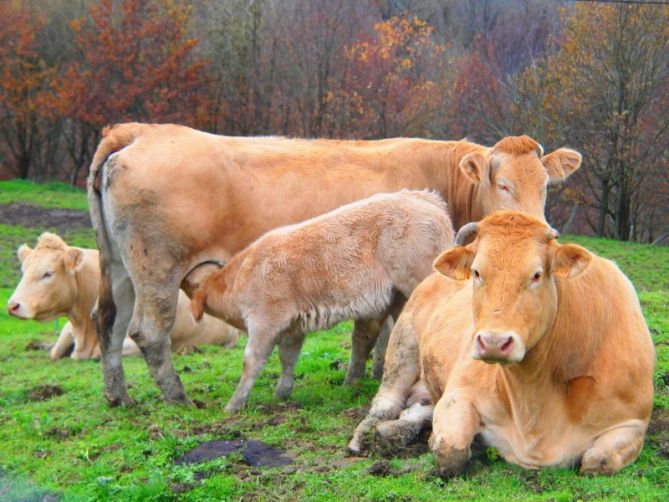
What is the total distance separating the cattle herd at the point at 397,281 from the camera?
18.2 ft

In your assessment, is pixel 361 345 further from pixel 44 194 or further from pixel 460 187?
pixel 44 194

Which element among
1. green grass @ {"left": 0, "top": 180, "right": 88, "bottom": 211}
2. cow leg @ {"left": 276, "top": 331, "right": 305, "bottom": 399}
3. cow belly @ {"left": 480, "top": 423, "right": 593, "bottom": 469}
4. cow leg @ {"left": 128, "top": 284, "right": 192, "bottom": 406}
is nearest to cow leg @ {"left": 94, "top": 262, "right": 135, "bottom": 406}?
cow leg @ {"left": 128, "top": 284, "right": 192, "bottom": 406}

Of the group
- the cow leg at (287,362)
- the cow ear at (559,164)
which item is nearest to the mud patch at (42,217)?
the cow leg at (287,362)

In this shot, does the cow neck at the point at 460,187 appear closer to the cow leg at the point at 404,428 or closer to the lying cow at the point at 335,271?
the lying cow at the point at 335,271

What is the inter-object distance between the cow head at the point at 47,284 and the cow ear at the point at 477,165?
20.1 feet

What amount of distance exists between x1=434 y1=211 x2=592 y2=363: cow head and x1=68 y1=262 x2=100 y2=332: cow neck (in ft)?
27.6

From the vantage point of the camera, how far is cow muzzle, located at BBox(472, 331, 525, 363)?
5.06 m

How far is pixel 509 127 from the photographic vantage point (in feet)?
114

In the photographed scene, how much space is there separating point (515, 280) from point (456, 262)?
→ 59 cm

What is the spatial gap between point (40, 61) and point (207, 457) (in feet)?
126

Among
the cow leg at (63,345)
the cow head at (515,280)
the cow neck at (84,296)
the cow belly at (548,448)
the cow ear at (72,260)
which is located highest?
the cow head at (515,280)

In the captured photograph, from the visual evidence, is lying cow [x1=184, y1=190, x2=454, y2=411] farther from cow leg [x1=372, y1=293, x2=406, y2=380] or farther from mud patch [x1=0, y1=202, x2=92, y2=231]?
mud patch [x1=0, y1=202, x2=92, y2=231]

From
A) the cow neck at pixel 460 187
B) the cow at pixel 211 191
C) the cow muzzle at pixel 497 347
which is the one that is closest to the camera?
the cow muzzle at pixel 497 347

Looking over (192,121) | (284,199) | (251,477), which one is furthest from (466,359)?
(192,121)
